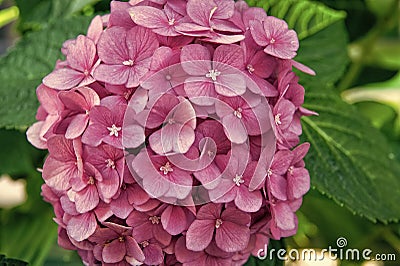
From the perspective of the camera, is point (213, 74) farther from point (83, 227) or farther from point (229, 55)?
point (83, 227)

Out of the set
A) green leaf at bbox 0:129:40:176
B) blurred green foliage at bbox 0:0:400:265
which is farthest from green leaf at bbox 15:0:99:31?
green leaf at bbox 0:129:40:176

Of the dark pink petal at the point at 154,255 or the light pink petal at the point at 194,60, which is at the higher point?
the light pink petal at the point at 194,60

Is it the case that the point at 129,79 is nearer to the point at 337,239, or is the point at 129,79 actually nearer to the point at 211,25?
the point at 211,25

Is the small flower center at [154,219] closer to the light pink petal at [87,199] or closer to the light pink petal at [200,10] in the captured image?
the light pink petal at [87,199]

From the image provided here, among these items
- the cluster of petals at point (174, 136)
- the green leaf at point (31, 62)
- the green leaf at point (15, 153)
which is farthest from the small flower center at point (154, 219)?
the green leaf at point (15, 153)

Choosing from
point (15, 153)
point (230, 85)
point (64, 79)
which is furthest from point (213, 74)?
point (15, 153)

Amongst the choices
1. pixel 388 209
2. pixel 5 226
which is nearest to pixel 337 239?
pixel 388 209

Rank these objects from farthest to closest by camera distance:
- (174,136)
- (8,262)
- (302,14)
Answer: (302,14) → (8,262) → (174,136)
